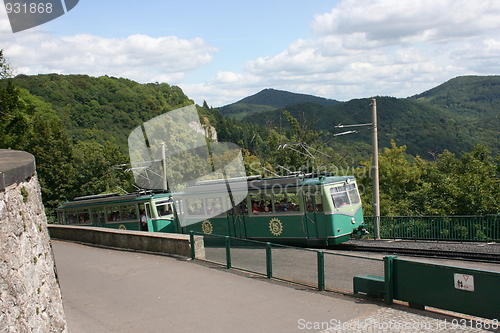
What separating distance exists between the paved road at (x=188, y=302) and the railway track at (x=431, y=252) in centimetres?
614

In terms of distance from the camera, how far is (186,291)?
10578mm

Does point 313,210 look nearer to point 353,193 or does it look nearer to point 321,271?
point 353,193

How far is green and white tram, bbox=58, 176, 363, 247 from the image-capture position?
1603 cm

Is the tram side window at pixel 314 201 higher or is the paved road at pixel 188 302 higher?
the tram side window at pixel 314 201

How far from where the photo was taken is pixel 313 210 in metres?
16.2

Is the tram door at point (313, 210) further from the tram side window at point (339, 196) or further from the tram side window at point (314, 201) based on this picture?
the tram side window at point (339, 196)

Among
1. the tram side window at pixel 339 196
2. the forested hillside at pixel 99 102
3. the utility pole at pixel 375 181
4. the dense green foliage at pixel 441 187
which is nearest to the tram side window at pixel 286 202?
the tram side window at pixel 339 196

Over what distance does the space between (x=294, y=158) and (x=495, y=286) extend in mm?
24727

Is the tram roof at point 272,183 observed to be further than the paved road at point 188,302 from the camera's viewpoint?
Yes

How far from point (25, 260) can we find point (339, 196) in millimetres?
11994

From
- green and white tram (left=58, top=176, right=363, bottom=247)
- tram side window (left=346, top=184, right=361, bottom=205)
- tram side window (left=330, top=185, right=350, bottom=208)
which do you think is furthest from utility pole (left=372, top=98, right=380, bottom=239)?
tram side window (left=330, top=185, right=350, bottom=208)

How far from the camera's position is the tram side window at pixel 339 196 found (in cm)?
1608

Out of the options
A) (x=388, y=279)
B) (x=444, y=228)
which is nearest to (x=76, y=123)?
Result: (x=444, y=228)

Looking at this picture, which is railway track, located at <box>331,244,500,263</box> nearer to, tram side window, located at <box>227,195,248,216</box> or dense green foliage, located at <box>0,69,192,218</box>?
tram side window, located at <box>227,195,248,216</box>
